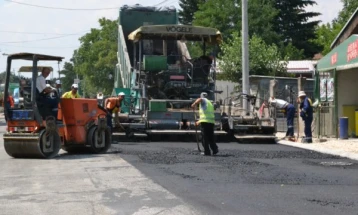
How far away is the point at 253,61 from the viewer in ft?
143

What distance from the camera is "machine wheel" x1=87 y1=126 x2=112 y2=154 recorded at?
54.0ft

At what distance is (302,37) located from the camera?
6675cm

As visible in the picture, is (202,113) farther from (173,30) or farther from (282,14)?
(282,14)

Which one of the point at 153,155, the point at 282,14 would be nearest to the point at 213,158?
the point at 153,155

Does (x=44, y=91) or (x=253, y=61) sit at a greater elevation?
(x=253, y=61)

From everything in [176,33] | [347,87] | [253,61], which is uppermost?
[253,61]

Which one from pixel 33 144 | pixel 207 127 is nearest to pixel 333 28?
pixel 207 127

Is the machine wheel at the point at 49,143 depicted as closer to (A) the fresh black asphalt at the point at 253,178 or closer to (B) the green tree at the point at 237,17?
Result: (A) the fresh black asphalt at the point at 253,178

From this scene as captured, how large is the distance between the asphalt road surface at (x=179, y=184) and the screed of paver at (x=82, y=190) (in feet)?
0.04

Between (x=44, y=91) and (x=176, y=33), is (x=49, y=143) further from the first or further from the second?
(x=176, y=33)

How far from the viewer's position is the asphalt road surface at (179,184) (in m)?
9.06

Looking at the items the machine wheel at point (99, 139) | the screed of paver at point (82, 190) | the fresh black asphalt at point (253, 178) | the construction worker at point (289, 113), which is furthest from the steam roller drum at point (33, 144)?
the construction worker at point (289, 113)

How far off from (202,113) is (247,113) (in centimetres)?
625

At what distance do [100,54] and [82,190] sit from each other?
65183 millimetres
